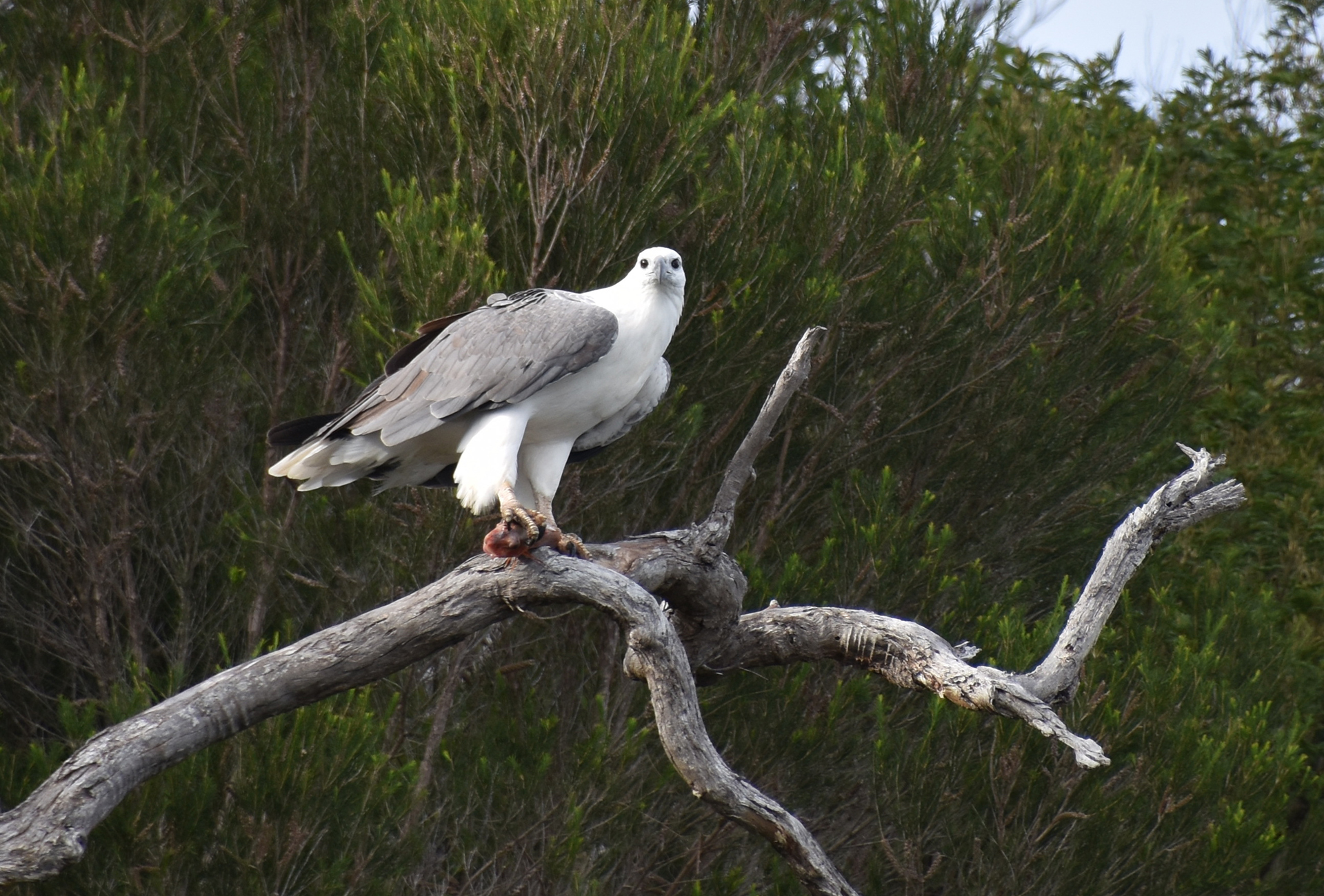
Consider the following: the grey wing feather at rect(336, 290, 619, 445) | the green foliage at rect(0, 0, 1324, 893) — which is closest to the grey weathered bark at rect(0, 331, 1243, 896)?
the grey wing feather at rect(336, 290, 619, 445)

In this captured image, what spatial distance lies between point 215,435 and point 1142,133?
671 centimetres

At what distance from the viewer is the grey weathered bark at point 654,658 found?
285 centimetres

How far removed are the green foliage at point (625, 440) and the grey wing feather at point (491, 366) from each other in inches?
55.3

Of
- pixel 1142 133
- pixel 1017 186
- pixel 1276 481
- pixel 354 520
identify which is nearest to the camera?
pixel 354 520

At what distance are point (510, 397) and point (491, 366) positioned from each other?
13 centimetres

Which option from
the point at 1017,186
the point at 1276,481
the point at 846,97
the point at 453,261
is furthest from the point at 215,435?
the point at 1276,481

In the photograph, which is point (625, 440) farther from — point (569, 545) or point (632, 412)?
point (569, 545)

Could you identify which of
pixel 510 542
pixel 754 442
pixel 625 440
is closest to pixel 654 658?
pixel 510 542

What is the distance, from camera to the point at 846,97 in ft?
25.4

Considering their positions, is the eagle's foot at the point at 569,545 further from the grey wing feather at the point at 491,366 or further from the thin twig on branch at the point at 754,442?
the grey wing feather at the point at 491,366

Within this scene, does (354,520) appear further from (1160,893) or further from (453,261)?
(1160,893)

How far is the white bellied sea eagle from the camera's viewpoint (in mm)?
4043

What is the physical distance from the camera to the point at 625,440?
6305 millimetres

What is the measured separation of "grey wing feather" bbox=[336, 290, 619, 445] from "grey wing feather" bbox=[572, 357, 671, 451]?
11.3 inches
